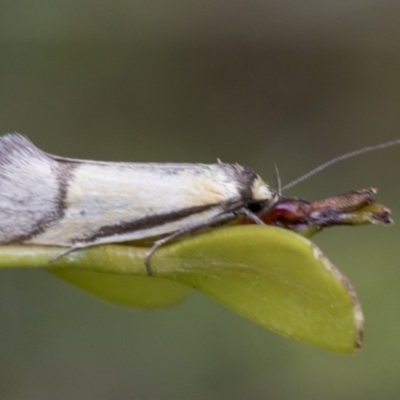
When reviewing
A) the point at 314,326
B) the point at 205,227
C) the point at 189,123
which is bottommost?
the point at 314,326

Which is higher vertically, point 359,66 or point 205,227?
point 359,66

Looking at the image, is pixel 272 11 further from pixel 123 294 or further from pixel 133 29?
pixel 123 294

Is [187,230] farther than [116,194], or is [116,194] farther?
[116,194]

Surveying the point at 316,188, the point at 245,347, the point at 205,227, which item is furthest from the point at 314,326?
the point at 316,188

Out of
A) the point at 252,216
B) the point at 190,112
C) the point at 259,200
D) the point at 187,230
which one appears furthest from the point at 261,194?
the point at 190,112

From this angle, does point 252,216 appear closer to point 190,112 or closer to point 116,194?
point 116,194

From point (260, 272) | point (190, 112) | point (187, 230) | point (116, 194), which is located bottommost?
point (260, 272)

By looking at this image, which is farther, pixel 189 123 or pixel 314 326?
pixel 189 123

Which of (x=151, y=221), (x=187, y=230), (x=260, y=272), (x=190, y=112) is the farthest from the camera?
(x=190, y=112)
